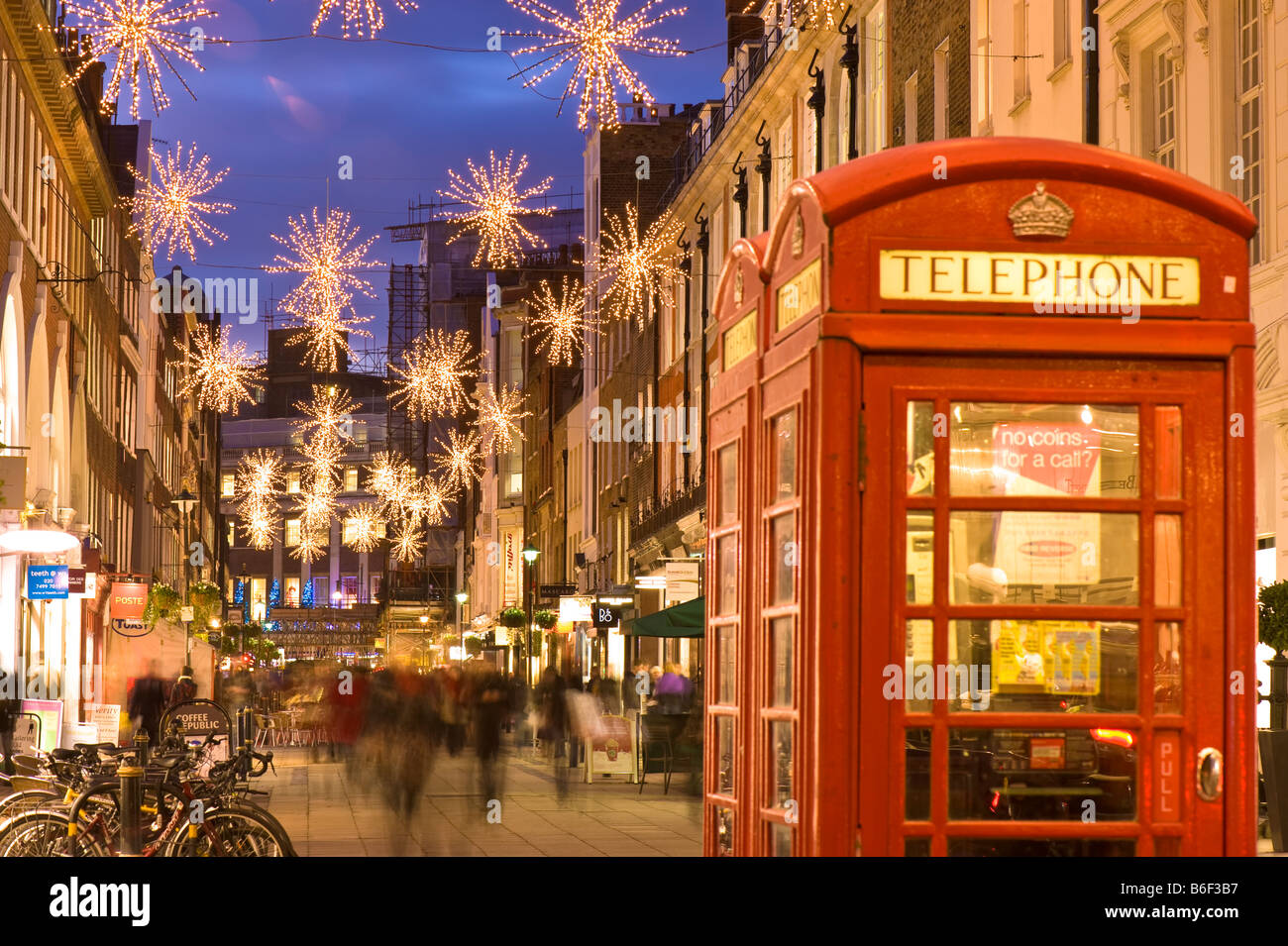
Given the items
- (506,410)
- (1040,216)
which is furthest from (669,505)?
(506,410)

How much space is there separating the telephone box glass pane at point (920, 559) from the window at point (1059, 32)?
56.9ft

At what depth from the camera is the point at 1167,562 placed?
20.1 feet

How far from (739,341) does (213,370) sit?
42.2m

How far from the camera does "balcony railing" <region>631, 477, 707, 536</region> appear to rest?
40844mm

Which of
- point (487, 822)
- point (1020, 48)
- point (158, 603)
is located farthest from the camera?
point (158, 603)

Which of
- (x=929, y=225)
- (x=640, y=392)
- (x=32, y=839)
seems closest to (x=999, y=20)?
(x=32, y=839)

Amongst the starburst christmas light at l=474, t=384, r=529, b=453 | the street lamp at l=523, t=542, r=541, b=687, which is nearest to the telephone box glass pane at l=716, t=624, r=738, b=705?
the street lamp at l=523, t=542, r=541, b=687

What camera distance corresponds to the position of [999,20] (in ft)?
79.9

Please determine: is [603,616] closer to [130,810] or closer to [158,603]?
[158,603]

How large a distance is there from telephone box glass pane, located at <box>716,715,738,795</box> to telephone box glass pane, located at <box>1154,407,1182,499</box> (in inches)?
76.2

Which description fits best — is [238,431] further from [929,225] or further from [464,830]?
[929,225]

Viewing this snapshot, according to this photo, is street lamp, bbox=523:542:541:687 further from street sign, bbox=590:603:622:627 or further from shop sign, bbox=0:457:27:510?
shop sign, bbox=0:457:27:510
